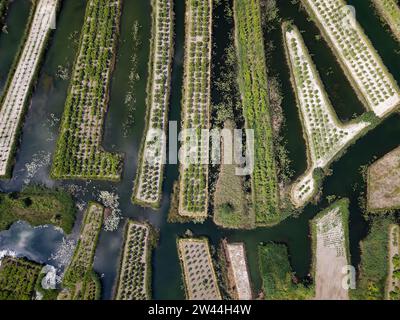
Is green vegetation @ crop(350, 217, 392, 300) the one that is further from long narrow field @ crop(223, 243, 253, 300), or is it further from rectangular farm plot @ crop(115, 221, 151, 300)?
rectangular farm plot @ crop(115, 221, 151, 300)

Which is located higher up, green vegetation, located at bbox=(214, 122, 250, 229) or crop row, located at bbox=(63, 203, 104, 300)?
green vegetation, located at bbox=(214, 122, 250, 229)

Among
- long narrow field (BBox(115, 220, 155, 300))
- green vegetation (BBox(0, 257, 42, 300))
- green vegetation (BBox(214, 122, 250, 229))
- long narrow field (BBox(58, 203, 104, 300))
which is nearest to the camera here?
green vegetation (BBox(0, 257, 42, 300))

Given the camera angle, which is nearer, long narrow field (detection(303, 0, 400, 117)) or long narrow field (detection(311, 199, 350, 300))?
long narrow field (detection(311, 199, 350, 300))

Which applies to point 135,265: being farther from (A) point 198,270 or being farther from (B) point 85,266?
(A) point 198,270

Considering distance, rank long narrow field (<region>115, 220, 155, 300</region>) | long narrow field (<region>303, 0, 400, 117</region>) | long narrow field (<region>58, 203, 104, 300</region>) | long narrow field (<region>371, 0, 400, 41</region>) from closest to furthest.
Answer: long narrow field (<region>58, 203, 104, 300</region>) < long narrow field (<region>115, 220, 155, 300</region>) < long narrow field (<region>303, 0, 400, 117</region>) < long narrow field (<region>371, 0, 400, 41</region>)

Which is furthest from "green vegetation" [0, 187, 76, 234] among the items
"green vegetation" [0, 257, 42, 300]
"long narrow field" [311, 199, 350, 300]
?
"long narrow field" [311, 199, 350, 300]

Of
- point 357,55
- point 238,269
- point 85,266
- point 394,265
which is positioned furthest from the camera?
point 357,55

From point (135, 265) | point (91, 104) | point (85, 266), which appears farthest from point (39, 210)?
point (91, 104)

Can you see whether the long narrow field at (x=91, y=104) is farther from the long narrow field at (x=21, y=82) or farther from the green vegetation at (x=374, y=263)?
the green vegetation at (x=374, y=263)
